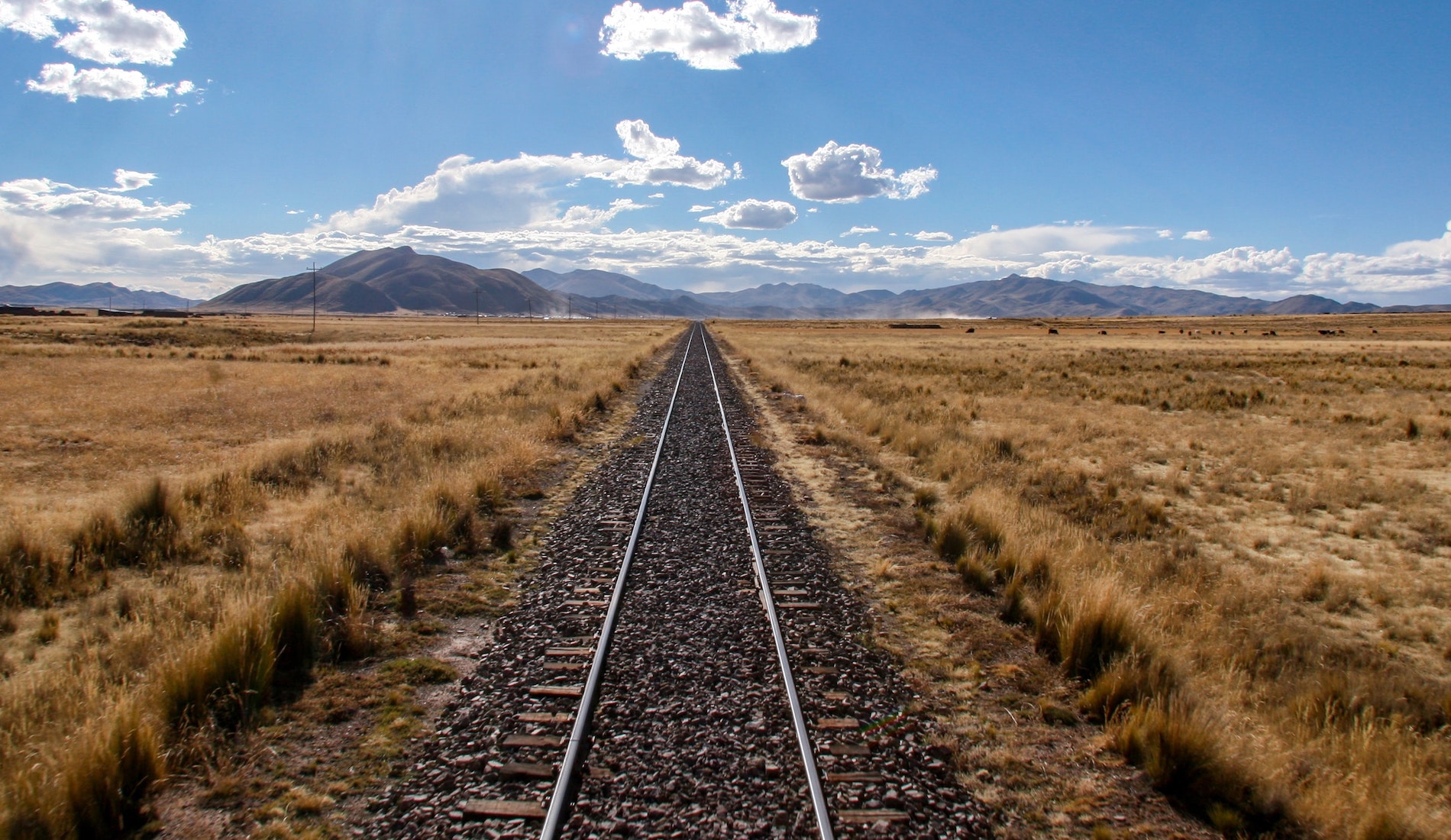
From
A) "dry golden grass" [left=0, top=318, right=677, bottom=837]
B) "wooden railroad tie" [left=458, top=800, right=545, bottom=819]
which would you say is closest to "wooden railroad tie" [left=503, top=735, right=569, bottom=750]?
"wooden railroad tie" [left=458, top=800, right=545, bottom=819]

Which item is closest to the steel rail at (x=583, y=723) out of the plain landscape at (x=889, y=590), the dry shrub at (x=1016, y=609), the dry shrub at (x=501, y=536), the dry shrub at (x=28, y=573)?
the plain landscape at (x=889, y=590)

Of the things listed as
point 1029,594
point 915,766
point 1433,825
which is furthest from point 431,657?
point 1433,825

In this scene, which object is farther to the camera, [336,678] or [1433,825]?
[336,678]

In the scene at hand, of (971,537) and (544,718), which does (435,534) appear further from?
(971,537)

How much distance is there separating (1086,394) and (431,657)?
26286 millimetres

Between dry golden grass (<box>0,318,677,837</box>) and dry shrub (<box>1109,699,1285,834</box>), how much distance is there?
4.80 m

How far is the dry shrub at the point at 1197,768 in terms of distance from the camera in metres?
3.99

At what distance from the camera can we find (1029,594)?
23.8 ft

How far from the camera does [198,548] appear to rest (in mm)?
8531

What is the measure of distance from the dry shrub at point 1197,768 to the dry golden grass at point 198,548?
4.80 meters

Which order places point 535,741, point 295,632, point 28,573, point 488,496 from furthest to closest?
point 488,496 < point 28,573 < point 295,632 < point 535,741

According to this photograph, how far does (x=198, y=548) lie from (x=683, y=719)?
22.8 ft

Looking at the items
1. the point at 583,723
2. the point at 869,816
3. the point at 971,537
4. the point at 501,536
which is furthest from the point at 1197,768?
the point at 501,536

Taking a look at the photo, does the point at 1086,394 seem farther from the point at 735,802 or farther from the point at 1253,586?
the point at 735,802
